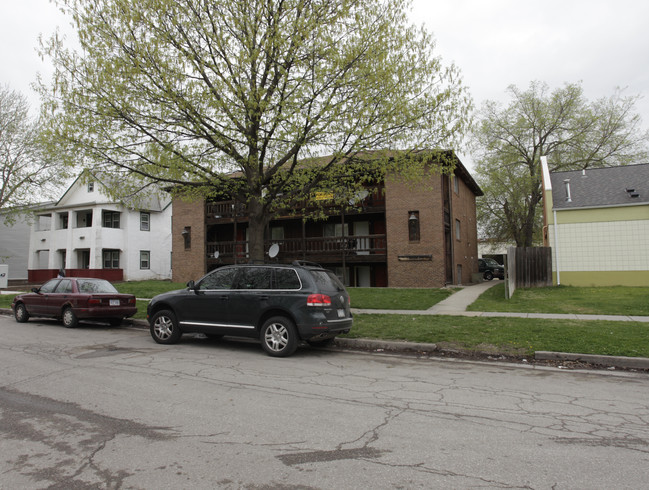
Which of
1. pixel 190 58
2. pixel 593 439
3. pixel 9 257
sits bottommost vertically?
pixel 593 439

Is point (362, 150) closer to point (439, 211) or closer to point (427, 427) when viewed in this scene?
point (427, 427)

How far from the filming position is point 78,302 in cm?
1226

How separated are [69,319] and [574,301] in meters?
15.1

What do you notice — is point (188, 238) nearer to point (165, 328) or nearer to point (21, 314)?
point (21, 314)

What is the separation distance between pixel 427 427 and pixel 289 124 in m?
8.13

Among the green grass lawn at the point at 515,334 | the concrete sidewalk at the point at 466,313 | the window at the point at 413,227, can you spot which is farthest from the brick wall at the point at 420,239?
the green grass lawn at the point at 515,334

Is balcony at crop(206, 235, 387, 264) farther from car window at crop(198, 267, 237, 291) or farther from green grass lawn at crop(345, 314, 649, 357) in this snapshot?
car window at crop(198, 267, 237, 291)

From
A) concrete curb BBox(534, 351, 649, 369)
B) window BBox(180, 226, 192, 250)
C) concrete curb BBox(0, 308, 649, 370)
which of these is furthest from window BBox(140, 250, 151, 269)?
concrete curb BBox(534, 351, 649, 369)

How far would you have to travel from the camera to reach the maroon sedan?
1220 cm

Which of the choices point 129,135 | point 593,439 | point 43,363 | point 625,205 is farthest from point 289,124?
point 625,205

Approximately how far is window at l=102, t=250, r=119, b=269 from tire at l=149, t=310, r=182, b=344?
2709cm

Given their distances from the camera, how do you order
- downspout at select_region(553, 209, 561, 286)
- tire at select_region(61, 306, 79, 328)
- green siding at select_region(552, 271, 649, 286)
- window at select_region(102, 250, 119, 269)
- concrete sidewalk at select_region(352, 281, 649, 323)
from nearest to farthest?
concrete sidewalk at select_region(352, 281, 649, 323)
tire at select_region(61, 306, 79, 328)
green siding at select_region(552, 271, 649, 286)
downspout at select_region(553, 209, 561, 286)
window at select_region(102, 250, 119, 269)

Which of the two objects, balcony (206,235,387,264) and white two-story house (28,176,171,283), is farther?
white two-story house (28,176,171,283)

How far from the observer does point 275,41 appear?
34.0 ft
